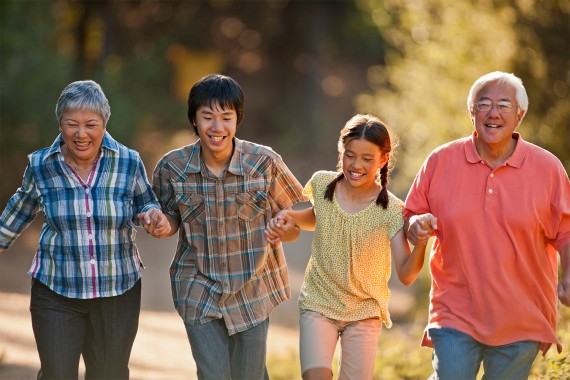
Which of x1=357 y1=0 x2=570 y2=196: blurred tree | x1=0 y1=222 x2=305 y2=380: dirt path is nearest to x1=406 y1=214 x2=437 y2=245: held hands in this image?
x1=0 y1=222 x2=305 y2=380: dirt path

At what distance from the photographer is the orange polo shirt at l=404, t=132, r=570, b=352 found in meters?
4.39

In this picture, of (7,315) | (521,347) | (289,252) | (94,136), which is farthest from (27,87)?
(521,347)

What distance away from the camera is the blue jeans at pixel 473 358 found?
14.4 feet

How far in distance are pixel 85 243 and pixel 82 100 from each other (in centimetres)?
67

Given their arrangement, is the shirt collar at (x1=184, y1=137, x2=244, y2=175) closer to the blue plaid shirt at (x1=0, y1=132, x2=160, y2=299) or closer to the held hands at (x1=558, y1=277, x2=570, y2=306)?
the blue plaid shirt at (x1=0, y1=132, x2=160, y2=299)

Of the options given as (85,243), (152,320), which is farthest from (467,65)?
(85,243)

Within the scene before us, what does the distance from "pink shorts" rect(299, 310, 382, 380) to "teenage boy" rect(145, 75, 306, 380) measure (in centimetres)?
28

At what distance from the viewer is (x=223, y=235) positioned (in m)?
4.85

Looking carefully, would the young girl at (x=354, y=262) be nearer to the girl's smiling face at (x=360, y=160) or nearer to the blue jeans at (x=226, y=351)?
the girl's smiling face at (x=360, y=160)

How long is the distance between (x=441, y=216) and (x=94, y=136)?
1642mm

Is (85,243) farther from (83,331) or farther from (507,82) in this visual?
(507,82)

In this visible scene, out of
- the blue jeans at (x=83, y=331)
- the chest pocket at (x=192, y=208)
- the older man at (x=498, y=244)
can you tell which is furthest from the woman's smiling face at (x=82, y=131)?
the older man at (x=498, y=244)

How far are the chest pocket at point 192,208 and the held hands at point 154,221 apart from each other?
0.56 feet

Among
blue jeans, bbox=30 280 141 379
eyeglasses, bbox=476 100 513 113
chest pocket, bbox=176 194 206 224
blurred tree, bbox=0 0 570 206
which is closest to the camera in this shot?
eyeglasses, bbox=476 100 513 113
